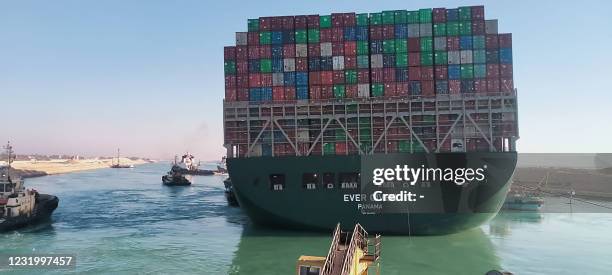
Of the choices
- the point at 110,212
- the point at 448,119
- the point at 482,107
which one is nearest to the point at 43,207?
the point at 110,212

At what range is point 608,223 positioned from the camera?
A: 38344mm

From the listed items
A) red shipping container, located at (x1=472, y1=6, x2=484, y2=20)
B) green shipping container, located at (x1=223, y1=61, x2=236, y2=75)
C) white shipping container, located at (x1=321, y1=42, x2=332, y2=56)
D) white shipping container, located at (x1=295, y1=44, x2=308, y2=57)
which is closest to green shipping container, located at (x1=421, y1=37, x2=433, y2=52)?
red shipping container, located at (x1=472, y1=6, x2=484, y2=20)

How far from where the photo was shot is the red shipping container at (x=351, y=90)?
32875 millimetres

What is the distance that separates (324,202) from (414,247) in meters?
7.12

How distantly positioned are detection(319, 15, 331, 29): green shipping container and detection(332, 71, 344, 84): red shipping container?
4.43 m

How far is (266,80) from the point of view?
34.3m

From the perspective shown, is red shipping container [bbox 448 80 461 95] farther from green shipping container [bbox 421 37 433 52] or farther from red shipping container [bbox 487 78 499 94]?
green shipping container [bbox 421 37 433 52]

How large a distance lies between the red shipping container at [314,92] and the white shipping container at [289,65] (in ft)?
8.61

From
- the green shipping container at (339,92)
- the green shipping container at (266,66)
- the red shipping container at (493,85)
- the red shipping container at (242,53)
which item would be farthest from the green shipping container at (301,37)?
the red shipping container at (493,85)

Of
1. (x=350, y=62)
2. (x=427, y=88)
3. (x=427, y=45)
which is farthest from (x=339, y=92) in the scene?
(x=427, y=45)

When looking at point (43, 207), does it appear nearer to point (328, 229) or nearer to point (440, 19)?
point (328, 229)

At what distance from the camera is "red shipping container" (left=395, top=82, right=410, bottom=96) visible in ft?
106

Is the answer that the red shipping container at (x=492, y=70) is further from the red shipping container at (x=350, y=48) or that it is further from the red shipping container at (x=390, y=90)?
the red shipping container at (x=350, y=48)

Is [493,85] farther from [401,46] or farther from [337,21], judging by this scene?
[337,21]
